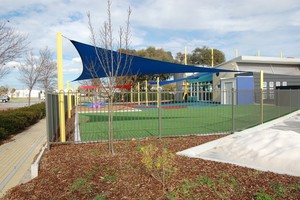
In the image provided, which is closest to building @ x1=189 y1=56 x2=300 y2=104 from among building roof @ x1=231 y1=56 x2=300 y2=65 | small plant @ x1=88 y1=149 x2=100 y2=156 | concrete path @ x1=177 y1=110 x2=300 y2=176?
building roof @ x1=231 y1=56 x2=300 y2=65

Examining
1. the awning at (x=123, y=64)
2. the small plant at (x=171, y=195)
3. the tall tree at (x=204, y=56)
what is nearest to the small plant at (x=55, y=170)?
the small plant at (x=171, y=195)

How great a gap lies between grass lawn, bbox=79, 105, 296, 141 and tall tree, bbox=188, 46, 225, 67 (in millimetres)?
39993

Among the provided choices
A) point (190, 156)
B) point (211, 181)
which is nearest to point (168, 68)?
point (190, 156)

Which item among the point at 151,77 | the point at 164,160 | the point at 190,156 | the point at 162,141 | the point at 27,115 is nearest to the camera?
the point at 164,160

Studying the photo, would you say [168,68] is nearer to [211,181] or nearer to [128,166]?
[128,166]

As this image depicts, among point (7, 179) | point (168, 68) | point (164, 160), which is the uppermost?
point (168, 68)

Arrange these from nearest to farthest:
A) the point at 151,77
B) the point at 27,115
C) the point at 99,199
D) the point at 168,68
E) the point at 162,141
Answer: the point at 99,199 < the point at 162,141 < the point at 168,68 < the point at 27,115 < the point at 151,77

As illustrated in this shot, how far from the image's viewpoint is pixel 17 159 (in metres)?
7.57

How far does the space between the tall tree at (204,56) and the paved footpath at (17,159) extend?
5068 centimetres

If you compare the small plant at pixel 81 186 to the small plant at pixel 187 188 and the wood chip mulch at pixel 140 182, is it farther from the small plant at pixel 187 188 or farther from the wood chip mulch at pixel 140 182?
the small plant at pixel 187 188

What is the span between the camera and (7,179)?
19.0ft

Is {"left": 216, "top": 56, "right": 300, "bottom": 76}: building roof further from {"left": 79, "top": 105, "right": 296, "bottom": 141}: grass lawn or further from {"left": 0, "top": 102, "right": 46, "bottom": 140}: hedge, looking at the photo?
{"left": 0, "top": 102, "right": 46, "bottom": 140}: hedge

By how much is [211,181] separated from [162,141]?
398 centimetres

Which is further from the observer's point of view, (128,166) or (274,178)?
(128,166)
